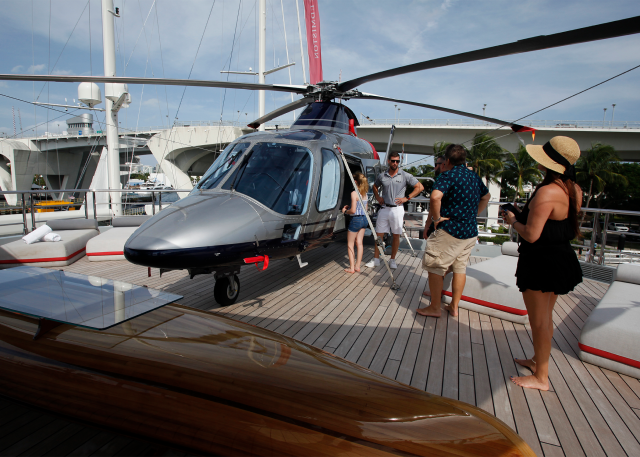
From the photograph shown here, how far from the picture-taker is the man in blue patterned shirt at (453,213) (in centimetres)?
331

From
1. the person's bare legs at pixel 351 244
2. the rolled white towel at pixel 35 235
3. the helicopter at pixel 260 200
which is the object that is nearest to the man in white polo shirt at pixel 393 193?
the person's bare legs at pixel 351 244

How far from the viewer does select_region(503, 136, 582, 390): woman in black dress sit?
2.21 m

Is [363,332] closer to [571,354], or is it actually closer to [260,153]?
[571,354]

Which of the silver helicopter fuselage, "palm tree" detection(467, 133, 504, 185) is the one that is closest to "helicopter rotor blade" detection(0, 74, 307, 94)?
the silver helicopter fuselage

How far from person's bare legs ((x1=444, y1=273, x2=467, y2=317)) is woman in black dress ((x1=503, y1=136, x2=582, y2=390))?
4.16 feet

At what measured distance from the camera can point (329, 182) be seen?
15.5ft

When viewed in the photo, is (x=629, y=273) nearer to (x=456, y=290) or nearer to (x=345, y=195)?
(x=456, y=290)

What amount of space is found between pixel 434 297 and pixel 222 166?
2.85 m

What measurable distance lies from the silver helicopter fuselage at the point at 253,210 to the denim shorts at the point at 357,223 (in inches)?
6.7

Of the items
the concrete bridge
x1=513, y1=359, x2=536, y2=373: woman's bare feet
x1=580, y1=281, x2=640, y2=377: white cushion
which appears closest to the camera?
x1=580, y1=281, x2=640, y2=377: white cushion

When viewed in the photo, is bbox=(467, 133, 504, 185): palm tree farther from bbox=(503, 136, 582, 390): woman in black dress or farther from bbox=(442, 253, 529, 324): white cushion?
bbox=(503, 136, 582, 390): woman in black dress

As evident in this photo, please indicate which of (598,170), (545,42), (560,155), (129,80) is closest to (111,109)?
(129,80)

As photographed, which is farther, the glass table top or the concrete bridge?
the concrete bridge

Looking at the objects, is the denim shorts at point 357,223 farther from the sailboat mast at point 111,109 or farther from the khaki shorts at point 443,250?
the sailboat mast at point 111,109
